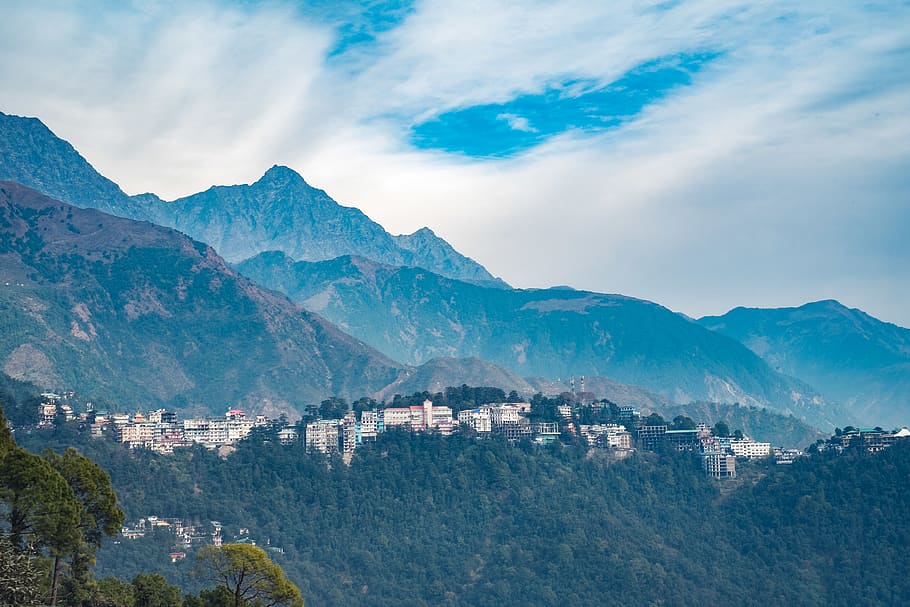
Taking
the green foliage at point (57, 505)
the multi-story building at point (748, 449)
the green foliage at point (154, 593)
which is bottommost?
the green foliage at point (154, 593)

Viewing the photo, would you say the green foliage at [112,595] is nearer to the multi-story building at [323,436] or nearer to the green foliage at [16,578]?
the green foliage at [16,578]

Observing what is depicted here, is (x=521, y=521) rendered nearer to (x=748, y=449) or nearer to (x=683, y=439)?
(x=683, y=439)

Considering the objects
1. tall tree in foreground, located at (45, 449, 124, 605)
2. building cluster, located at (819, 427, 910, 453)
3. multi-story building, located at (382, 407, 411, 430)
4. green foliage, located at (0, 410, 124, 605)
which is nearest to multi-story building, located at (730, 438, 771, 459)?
building cluster, located at (819, 427, 910, 453)

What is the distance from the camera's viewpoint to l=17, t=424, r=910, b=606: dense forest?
11744cm

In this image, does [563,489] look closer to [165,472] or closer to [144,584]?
[165,472]

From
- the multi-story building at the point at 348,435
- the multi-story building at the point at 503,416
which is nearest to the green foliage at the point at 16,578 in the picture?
the multi-story building at the point at 348,435

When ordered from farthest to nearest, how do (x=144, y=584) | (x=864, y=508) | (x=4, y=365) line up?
(x=4, y=365) < (x=864, y=508) < (x=144, y=584)

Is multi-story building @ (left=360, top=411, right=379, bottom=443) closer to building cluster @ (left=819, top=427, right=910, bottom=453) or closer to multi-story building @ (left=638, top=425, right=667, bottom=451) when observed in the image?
multi-story building @ (left=638, top=425, right=667, bottom=451)

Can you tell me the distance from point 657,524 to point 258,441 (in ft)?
139

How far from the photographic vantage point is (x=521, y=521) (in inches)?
5172

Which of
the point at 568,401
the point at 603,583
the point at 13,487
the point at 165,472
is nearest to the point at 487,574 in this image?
the point at 603,583

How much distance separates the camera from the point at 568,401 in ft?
566

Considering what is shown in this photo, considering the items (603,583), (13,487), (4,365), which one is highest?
(4,365)

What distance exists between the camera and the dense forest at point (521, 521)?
117438 mm
